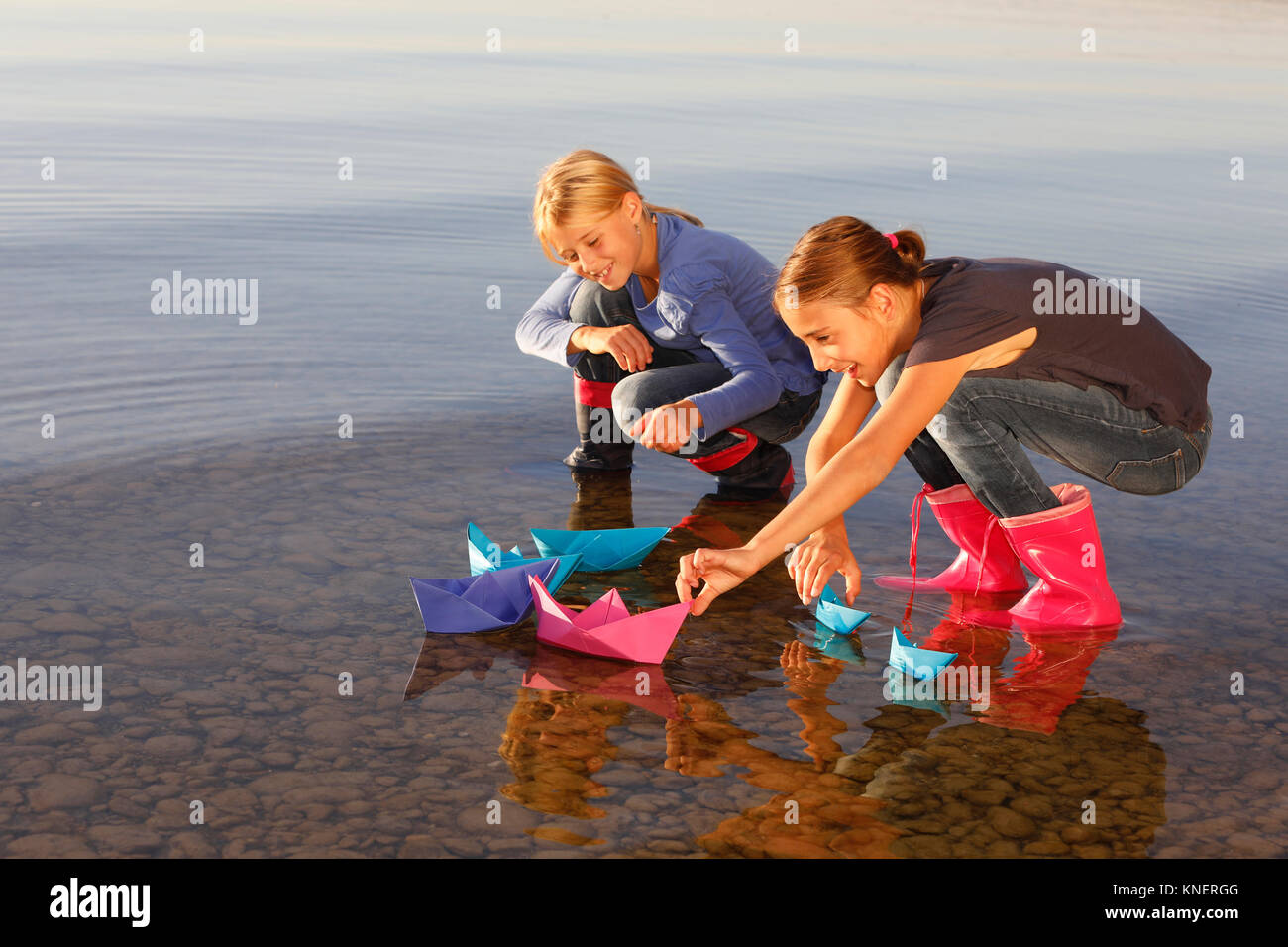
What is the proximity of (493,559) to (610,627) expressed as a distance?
537 mm

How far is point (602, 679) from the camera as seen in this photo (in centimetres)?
319

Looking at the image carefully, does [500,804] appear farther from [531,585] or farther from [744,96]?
[744,96]

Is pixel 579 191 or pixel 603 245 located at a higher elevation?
pixel 579 191

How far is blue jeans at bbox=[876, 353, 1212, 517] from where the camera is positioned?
341cm

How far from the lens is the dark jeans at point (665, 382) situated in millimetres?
4281

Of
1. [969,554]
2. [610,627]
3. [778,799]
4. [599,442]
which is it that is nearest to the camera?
[778,799]

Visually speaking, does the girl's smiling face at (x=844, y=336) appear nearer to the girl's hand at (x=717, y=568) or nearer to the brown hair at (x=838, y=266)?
the brown hair at (x=838, y=266)

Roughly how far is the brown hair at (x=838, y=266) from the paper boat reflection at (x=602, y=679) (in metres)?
0.93

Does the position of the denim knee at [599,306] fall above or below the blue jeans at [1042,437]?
above

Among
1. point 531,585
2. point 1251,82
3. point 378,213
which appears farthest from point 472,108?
point 531,585

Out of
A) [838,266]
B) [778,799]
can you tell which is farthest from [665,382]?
[778,799]

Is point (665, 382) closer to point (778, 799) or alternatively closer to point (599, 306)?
point (599, 306)

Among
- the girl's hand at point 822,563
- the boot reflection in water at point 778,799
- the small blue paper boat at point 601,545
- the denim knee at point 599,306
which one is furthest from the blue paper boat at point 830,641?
the denim knee at point 599,306

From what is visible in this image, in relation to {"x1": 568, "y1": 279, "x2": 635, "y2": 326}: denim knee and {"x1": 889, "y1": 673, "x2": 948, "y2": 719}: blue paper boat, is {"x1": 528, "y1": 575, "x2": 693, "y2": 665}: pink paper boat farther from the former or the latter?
{"x1": 568, "y1": 279, "x2": 635, "y2": 326}: denim knee
